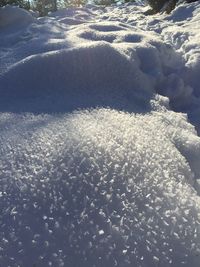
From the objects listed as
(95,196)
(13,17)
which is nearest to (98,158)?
(95,196)

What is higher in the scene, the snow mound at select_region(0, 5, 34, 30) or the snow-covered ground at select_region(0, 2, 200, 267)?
the snow-covered ground at select_region(0, 2, 200, 267)

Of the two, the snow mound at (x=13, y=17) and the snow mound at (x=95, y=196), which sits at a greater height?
the snow mound at (x=95, y=196)

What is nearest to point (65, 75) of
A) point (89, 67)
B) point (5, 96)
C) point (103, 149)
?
point (89, 67)

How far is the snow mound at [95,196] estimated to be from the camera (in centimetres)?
121

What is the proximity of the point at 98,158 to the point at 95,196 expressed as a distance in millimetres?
197

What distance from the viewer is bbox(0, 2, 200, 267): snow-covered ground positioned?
4.02 ft

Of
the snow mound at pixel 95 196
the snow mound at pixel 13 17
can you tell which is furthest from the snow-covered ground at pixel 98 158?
the snow mound at pixel 13 17

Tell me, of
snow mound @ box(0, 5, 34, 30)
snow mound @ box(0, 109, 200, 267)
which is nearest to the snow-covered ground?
snow mound @ box(0, 109, 200, 267)

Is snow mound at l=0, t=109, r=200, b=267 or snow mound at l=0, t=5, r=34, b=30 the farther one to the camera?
snow mound at l=0, t=5, r=34, b=30

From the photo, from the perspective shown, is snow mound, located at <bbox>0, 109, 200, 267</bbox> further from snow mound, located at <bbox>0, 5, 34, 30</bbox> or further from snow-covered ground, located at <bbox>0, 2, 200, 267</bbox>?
snow mound, located at <bbox>0, 5, 34, 30</bbox>

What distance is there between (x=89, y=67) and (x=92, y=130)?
0.75m

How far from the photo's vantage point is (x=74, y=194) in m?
1.40

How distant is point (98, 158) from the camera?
1.56m

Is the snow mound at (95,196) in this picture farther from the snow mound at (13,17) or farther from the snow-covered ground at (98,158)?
the snow mound at (13,17)
